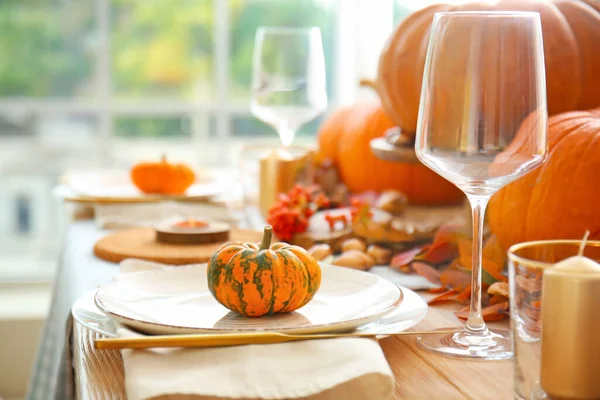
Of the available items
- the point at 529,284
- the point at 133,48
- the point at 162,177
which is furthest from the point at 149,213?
the point at 133,48

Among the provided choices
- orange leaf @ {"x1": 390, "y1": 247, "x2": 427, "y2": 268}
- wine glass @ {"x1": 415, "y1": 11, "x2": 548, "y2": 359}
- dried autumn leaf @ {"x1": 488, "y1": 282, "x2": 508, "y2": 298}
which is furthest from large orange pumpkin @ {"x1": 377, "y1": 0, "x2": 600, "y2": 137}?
wine glass @ {"x1": 415, "y1": 11, "x2": 548, "y2": 359}

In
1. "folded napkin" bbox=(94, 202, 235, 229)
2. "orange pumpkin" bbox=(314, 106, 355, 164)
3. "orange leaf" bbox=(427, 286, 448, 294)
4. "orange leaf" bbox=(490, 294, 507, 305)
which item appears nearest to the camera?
"orange leaf" bbox=(490, 294, 507, 305)

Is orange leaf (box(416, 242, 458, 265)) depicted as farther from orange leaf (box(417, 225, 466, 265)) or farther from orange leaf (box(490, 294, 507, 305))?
orange leaf (box(490, 294, 507, 305))

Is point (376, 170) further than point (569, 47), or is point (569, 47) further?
point (376, 170)

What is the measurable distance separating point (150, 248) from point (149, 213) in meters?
0.30

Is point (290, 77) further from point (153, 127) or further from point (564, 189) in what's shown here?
point (153, 127)

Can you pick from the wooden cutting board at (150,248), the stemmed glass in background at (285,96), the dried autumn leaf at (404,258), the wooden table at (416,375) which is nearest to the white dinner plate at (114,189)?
the stemmed glass in background at (285,96)

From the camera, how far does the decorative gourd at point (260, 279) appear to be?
755mm

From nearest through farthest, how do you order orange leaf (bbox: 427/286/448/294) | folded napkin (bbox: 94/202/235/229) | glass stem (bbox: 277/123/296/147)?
orange leaf (bbox: 427/286/448/294)
folded napkin (bbox: 94/202/235/229)
glass stem (bbox: 277/123/296/147)

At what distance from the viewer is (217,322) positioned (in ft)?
2.48

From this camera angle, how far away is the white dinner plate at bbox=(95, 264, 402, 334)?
0.72 meters

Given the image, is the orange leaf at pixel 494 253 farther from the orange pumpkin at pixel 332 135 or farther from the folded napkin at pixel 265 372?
the orange pumpkin at pixel 332 135

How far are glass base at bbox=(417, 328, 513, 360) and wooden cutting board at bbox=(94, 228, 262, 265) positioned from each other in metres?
0.42

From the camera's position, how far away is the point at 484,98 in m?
0.70
